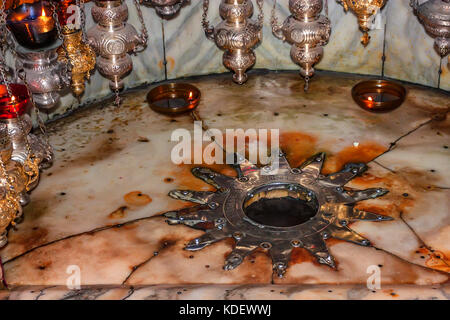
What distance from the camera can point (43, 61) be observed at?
4395 mm

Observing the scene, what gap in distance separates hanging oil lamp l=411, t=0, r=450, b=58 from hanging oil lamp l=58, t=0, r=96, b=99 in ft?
7.38

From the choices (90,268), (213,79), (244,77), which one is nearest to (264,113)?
(244,77)

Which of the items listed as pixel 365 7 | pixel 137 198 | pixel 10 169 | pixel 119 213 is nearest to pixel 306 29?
pixel 365 7

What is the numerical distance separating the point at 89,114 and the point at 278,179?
1810mm

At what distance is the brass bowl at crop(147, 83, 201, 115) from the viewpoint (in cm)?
559

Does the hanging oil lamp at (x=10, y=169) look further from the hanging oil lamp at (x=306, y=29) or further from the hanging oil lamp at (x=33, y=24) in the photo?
the hanging oil lamp at (x=306, y=29)

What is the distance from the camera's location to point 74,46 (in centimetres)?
473

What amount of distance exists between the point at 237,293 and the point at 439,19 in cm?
231

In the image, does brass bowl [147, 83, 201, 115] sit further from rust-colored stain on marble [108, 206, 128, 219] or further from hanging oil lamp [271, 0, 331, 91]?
rust-colored stain on marble [108, 206, 128, 219]

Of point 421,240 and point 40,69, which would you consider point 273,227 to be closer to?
point 421,240

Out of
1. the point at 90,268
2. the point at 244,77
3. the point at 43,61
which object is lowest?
the point at 90,268

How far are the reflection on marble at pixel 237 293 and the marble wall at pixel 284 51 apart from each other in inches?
88.5

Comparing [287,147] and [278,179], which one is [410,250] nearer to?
[278,179]
